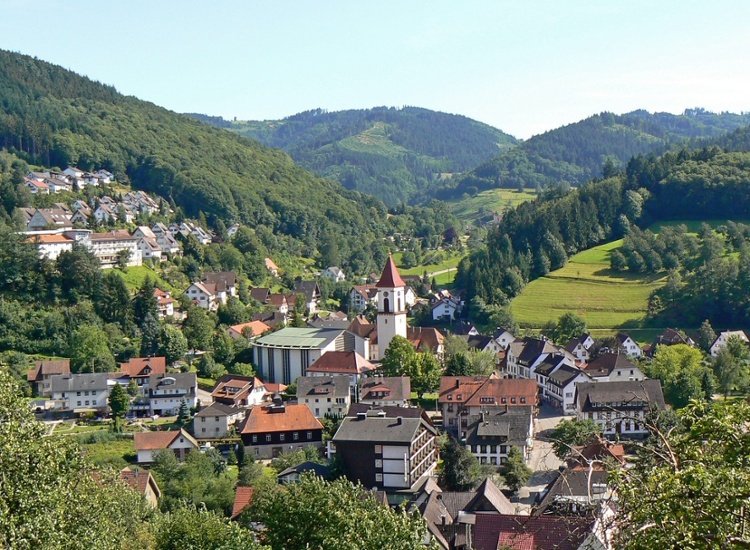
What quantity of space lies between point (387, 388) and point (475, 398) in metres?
4.78

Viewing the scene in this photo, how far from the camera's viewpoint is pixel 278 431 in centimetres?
3869

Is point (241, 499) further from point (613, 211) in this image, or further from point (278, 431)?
point (613, 211)

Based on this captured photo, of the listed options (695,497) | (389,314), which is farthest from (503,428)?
(695,497)

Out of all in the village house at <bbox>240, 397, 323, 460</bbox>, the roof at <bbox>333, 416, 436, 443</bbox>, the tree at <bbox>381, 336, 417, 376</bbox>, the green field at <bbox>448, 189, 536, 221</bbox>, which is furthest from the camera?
the green field at <bbox>448, 189, 536, 221</bbox>

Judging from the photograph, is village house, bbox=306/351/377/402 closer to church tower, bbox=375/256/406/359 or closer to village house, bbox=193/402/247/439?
church tower, bbox=375/256/406/359

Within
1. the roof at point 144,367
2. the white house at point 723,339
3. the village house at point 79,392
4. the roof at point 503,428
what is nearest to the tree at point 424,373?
the roof at point 503,428

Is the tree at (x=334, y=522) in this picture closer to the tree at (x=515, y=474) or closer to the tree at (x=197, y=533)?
the tree at (x=197, y=533)

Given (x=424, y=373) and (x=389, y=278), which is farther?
(x=389, y=278)

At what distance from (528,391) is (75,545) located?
32.3m

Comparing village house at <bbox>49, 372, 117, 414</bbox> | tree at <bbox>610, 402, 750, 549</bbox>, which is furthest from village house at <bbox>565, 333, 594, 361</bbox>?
tree at <bbox>610, 402, 750, 549</bbox>

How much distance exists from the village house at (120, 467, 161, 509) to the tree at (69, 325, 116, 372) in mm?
19486

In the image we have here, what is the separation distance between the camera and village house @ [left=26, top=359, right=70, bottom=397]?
46.7 meters

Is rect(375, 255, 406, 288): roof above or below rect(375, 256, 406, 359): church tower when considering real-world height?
above

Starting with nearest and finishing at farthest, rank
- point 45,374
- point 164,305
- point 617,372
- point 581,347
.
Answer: point 617,372 → point 45,374 → point 581,347 → point 164,305
